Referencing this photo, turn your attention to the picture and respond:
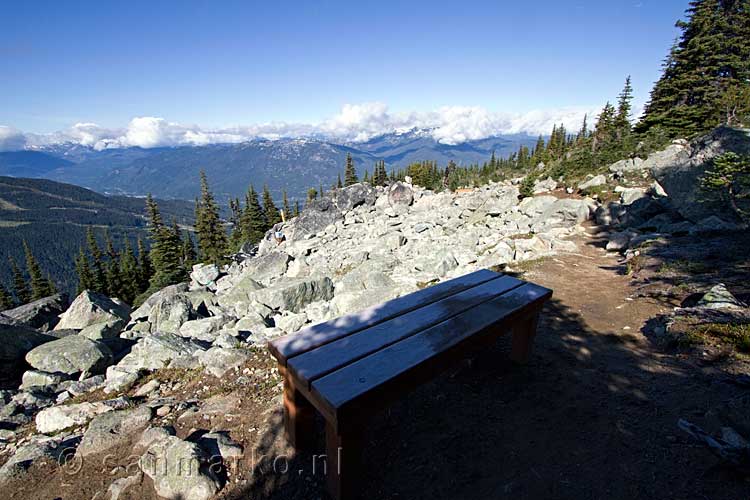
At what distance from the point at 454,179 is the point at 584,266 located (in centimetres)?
5198

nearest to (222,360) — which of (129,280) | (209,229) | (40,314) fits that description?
(40,314)

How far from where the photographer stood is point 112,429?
3377 mm

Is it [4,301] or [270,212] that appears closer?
[4,301]

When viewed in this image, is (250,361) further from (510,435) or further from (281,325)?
(281,325)

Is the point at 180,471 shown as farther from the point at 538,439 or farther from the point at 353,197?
the point at 353,197

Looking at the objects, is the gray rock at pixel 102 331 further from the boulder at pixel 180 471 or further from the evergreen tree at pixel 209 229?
the evergreen tree at pixel 209 229

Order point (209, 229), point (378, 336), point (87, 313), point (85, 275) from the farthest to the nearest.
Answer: point (209, 229) < point (85, 275) < point (87, 313) < point (378, 336)

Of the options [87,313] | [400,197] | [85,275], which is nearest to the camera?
[87,313]

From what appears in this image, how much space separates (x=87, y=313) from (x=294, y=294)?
786cm

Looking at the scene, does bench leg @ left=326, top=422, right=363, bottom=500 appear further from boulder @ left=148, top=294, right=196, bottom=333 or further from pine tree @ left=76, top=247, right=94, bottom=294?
pine tree @ left=76, top=247, right=94, bottom=294

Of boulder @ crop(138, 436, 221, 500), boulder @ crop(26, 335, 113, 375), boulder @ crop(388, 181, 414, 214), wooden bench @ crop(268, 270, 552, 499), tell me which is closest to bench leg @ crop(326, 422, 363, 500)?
wooden bench @ crop(268, 270, 552, 499)

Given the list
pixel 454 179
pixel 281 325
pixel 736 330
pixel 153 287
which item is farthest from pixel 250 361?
pixel 454 179

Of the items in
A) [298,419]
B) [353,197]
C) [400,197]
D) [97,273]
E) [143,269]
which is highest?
[298,419]

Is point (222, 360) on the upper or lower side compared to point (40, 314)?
upper
